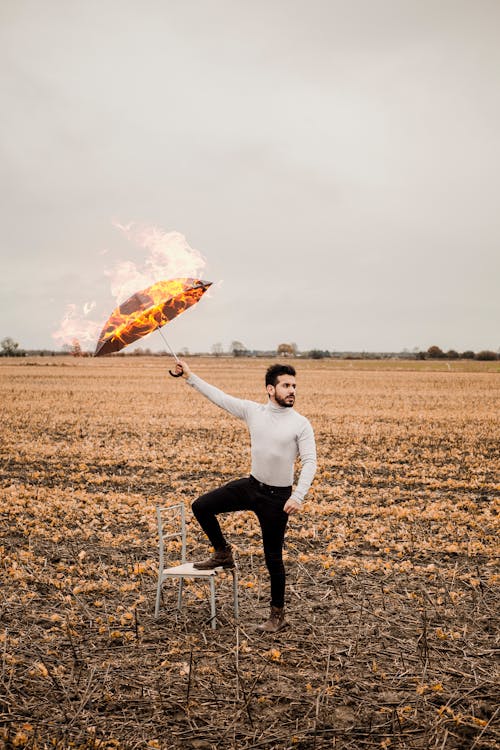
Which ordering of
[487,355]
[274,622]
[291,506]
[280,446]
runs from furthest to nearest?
[487,355], [274,622], [280,446], [291,506]

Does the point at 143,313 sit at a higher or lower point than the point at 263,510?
higher

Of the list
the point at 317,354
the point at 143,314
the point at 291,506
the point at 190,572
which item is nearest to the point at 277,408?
the point at 291,506

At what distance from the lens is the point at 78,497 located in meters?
11.3

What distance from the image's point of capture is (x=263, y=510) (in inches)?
206

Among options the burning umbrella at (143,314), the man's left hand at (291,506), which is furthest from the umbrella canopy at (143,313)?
the man's left hand at (291,506)

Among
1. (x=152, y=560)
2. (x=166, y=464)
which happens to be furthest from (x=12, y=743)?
(x=166, y=464)

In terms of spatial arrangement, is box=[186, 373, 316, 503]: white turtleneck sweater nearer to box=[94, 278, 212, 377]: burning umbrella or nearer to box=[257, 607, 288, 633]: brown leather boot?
box=[94, 278, 212, 377]: burning umbrella

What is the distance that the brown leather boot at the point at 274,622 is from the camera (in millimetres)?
5495

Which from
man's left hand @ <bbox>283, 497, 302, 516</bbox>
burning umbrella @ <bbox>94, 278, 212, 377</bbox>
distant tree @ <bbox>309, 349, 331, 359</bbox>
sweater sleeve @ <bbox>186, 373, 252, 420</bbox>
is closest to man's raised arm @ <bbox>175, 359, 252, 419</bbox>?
sweater sleeve @ <bbox>186, 373, 252, 420</bbox>

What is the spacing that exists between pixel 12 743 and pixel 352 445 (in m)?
15.0

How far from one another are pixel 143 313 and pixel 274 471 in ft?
6.07

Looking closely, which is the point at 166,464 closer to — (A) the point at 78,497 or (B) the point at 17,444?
(A) the point at 78,497

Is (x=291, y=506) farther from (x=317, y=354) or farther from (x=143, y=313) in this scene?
(x=317, y=354)

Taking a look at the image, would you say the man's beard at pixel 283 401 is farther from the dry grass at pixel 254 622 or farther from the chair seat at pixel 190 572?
the dry grass at pixel 254 622
